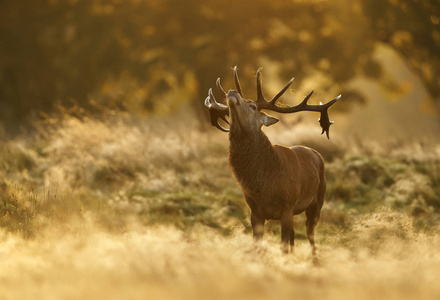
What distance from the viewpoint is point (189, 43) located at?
2589 centimetres

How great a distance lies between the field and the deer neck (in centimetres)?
71

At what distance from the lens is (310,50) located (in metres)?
24.9

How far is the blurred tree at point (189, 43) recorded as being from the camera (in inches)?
969

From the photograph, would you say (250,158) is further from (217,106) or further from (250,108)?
(217,106)

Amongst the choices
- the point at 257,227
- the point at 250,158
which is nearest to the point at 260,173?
the point at 250,158

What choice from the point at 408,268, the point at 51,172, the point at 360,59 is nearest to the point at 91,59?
the point at 360,59

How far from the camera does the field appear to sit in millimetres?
4672

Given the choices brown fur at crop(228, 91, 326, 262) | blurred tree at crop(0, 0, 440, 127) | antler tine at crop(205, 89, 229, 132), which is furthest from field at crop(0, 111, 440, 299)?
blurred tree at crop(0, 0, 440, 127)

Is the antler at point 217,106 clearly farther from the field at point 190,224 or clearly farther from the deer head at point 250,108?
the field at point 190,224

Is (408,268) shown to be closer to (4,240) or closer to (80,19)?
(4,240)

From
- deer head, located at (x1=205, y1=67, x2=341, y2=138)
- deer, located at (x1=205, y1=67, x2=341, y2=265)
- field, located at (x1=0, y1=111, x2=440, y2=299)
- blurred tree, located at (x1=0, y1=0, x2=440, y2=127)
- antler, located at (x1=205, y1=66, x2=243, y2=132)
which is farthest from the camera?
blurred tree, located at (x1=0, y1=0, x2=440, y2=127)

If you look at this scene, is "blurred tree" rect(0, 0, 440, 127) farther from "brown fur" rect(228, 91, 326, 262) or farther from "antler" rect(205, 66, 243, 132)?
"brown fur" rect(228, 91, 326, 262)

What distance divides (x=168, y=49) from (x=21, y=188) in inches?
724

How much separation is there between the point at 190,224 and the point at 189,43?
57.1ft
